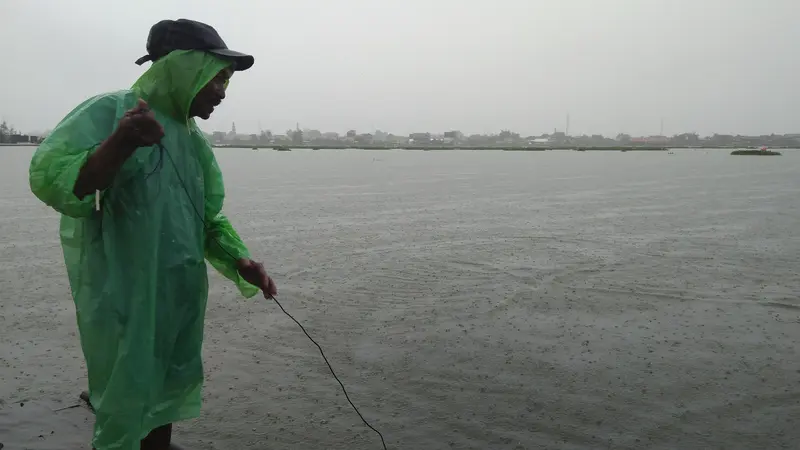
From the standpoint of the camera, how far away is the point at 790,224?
1897 cm

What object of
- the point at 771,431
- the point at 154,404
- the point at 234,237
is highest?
the point at 234,237

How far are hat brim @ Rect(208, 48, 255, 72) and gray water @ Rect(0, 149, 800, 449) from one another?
10.8 feet

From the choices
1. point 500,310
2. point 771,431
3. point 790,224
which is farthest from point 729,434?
point 790,224

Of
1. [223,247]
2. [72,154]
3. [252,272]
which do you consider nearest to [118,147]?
[72,154]

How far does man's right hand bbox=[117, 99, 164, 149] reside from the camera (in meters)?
1.95

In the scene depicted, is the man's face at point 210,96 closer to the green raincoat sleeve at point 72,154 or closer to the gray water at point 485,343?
the green raincoat sleeve at point 72,154

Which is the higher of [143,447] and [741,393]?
[143,447]

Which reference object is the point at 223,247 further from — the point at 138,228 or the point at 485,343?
the point at 485,343

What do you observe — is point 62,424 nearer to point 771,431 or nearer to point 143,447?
point 143,447

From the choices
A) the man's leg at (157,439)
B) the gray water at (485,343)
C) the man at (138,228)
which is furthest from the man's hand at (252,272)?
the gray water at (485,343)

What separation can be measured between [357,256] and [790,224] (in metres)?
14.9

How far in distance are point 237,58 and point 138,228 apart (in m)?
0.80

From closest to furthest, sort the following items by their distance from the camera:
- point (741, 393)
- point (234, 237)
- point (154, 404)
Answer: point (154, 404), point (234, 237), point (741, 393)

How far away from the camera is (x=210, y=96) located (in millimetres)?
2459
